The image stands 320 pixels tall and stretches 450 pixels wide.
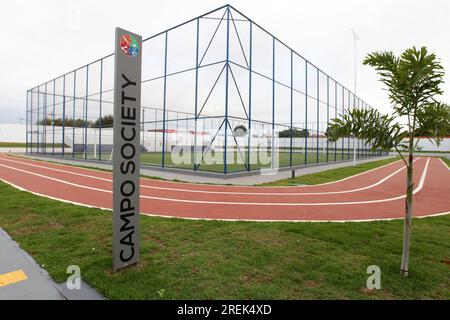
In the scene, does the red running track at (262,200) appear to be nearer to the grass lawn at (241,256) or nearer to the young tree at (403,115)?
the grass lawn at (241,256)

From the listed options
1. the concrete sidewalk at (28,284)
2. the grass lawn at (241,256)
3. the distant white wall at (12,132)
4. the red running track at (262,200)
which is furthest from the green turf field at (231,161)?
the distant white wall at (12,132)

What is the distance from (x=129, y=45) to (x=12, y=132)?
56671mm

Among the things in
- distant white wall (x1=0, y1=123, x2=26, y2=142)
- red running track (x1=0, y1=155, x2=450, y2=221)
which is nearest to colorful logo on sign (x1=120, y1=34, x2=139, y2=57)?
red running track (x1=0, y1=155, x2=450, y2=221)

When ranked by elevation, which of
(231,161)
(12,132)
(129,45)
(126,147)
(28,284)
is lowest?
(28,284)

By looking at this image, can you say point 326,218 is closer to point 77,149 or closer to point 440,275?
point 440,275

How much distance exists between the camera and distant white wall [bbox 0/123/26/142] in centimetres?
4688

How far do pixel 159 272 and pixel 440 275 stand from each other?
401 centimetres

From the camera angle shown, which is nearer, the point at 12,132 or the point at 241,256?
the point at 241,256

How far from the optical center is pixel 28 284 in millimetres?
3570

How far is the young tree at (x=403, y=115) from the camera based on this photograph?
3707 millimetres

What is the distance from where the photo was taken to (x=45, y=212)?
7055 millimetres

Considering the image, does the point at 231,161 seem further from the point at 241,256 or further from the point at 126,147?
the point at 126,147

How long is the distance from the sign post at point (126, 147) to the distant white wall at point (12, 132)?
55.8 m

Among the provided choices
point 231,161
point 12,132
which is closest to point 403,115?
point 231,161
